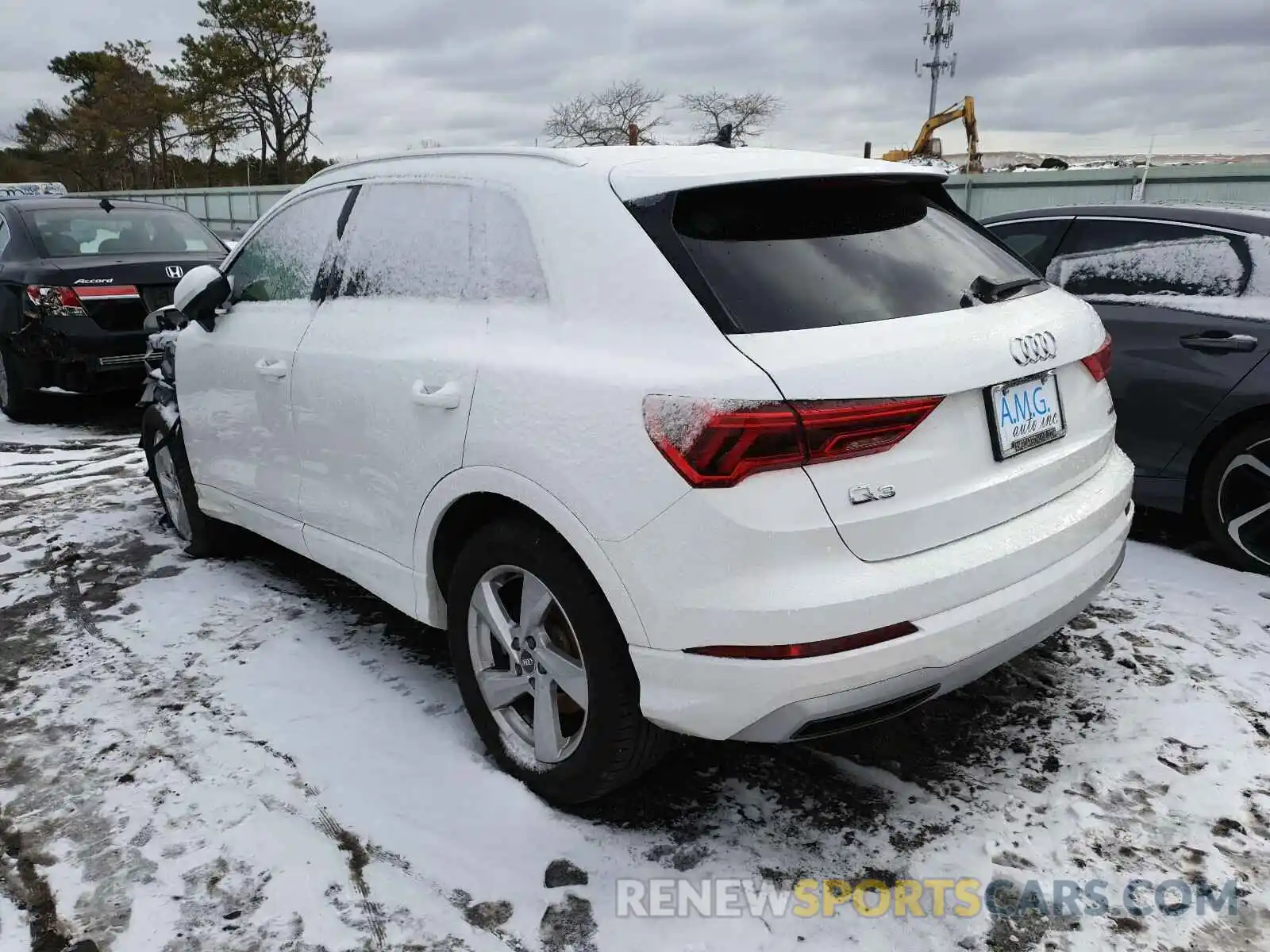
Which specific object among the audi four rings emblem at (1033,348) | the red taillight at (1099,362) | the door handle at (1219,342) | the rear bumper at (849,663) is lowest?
the rear bumper at (849,663)

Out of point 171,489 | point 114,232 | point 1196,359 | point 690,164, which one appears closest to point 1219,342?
point 1196,359

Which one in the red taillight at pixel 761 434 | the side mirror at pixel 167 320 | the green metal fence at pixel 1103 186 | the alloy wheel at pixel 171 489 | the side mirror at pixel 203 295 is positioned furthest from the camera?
the green metal fence at pixel 1103 186

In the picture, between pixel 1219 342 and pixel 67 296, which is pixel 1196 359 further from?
pixel 67 296

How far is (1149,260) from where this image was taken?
14.7 feet

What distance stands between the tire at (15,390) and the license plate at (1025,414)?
25.4 ft

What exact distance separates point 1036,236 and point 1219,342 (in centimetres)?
116

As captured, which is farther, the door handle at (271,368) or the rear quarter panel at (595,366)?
the door handle at (271,368)

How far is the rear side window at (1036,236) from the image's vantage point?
4879 mm

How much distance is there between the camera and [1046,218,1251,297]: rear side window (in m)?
4.18

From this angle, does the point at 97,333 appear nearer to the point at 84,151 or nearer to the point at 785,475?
the point at 785,475

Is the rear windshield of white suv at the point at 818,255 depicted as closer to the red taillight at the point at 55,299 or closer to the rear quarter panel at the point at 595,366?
the rear quarter panel at the point at 595,366

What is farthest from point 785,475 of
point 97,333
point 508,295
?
point 97,333

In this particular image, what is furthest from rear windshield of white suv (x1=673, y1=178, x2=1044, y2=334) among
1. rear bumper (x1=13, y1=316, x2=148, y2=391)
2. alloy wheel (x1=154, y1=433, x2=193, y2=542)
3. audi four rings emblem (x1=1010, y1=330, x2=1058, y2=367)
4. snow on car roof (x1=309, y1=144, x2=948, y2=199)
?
rear bumper (x1=13, y1=316, x2=148, y2=391)

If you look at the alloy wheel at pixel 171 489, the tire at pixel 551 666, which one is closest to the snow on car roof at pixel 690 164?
the tire at pixel 551 666
